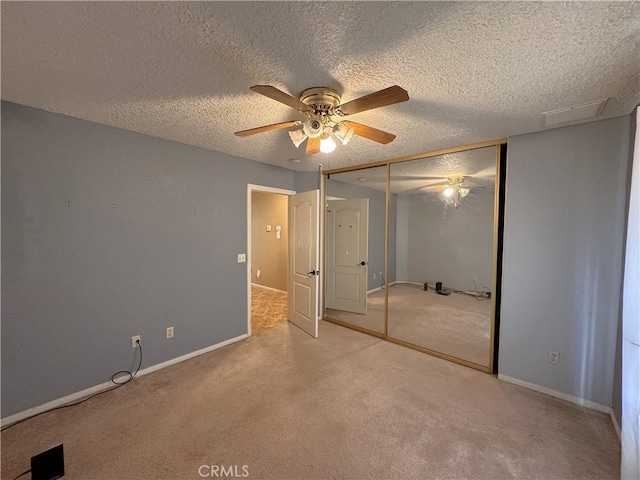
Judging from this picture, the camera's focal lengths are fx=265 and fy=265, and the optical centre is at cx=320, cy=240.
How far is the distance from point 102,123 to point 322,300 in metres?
3.55

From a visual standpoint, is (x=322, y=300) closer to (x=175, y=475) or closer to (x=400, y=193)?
(x=400, y=193)

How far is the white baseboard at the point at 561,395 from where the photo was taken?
7.31 ft

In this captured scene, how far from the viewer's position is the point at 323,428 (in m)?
2.00

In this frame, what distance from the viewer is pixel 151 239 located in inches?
108

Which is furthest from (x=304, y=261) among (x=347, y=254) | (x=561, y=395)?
(x=561, y=395)

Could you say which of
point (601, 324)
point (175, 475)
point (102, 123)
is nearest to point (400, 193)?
point (601, 324)

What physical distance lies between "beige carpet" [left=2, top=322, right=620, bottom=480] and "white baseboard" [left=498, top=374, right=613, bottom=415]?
0.07 meters

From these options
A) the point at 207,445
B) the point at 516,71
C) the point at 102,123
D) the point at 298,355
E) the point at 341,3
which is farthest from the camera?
the point at 298,355

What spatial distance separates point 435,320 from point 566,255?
2109 mm

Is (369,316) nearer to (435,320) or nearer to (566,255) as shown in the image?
(435,320)

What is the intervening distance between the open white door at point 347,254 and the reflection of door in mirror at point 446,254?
1.96 feet

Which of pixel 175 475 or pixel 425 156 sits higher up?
pixel 425 156

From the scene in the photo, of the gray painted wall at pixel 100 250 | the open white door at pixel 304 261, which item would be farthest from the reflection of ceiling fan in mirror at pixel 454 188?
the gray painted wall at pixel 100 250

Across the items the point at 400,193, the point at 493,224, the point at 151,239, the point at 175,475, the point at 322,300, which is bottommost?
the point at 175,475
